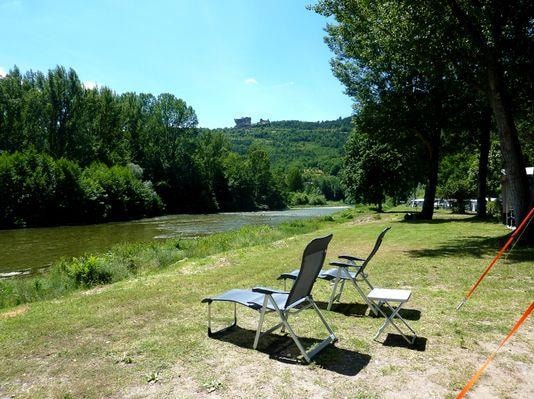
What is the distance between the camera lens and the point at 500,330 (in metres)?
5.65

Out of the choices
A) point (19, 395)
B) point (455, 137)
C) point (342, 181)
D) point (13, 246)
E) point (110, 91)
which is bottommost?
point (13, 246)

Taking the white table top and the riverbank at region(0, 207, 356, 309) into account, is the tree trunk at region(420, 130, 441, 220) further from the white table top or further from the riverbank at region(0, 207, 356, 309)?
the white table top

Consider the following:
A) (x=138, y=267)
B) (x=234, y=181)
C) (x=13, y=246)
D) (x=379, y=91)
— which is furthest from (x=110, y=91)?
(x=138, y=267)

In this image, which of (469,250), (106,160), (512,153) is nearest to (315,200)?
(106,160)

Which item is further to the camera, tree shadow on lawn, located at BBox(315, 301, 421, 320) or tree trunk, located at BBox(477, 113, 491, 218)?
tree trunk, located at BBox(477, 113, 491, 218)

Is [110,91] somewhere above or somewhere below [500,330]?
above

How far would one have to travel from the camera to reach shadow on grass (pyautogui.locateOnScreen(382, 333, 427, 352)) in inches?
202

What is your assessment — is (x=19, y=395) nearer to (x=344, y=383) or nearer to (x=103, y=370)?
(x=103, y=370)

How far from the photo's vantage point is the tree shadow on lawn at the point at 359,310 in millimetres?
6449

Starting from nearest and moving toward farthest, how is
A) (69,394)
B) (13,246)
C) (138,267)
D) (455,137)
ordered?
(69,394)
(138,267)
(13,246)
(455,137)

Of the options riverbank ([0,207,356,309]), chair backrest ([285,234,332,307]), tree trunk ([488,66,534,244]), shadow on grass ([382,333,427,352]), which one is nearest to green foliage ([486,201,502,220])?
tree trunk ([488,66,534,244])

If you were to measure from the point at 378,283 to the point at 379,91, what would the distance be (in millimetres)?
18100

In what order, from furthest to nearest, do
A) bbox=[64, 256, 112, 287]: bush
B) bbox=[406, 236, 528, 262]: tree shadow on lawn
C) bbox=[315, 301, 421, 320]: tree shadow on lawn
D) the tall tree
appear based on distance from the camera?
the tall tree, bbox=[64, 256, 112, 287]: bush, bbox=[406, 236, 528, 262]: tree shadow on lawn, bbox=[315, 301, 421, 320]: tree shadow on lawn

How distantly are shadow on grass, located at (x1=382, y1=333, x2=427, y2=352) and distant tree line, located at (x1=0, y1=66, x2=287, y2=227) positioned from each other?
44.2 metres
